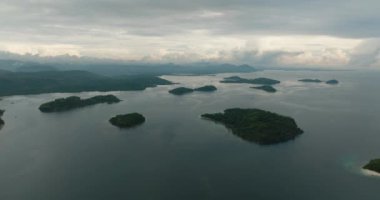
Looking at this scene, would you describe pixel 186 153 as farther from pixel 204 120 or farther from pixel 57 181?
pixel 204 120

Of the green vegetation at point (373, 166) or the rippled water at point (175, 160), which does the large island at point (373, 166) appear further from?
the rippled water at point (175, 160)

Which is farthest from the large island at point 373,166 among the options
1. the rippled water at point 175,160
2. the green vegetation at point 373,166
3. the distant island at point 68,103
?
the distant island at point 68,103

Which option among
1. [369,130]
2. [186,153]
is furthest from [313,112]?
[186,153]

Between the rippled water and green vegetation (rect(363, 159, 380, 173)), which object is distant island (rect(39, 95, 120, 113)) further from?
green vegetation (rect(363, 159, 380, 173))

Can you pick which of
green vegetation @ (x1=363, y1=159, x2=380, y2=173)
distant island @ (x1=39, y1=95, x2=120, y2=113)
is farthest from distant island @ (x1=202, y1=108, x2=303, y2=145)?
distant island @ (x1=39, y1=95, x2=120, y2=113)

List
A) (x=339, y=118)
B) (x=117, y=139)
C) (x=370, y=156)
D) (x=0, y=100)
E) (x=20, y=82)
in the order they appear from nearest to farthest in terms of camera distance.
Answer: (x=370, y=156), (x=117, y=139), (x=339, y=118), (x=0, y=100), (x=20, y=82)
